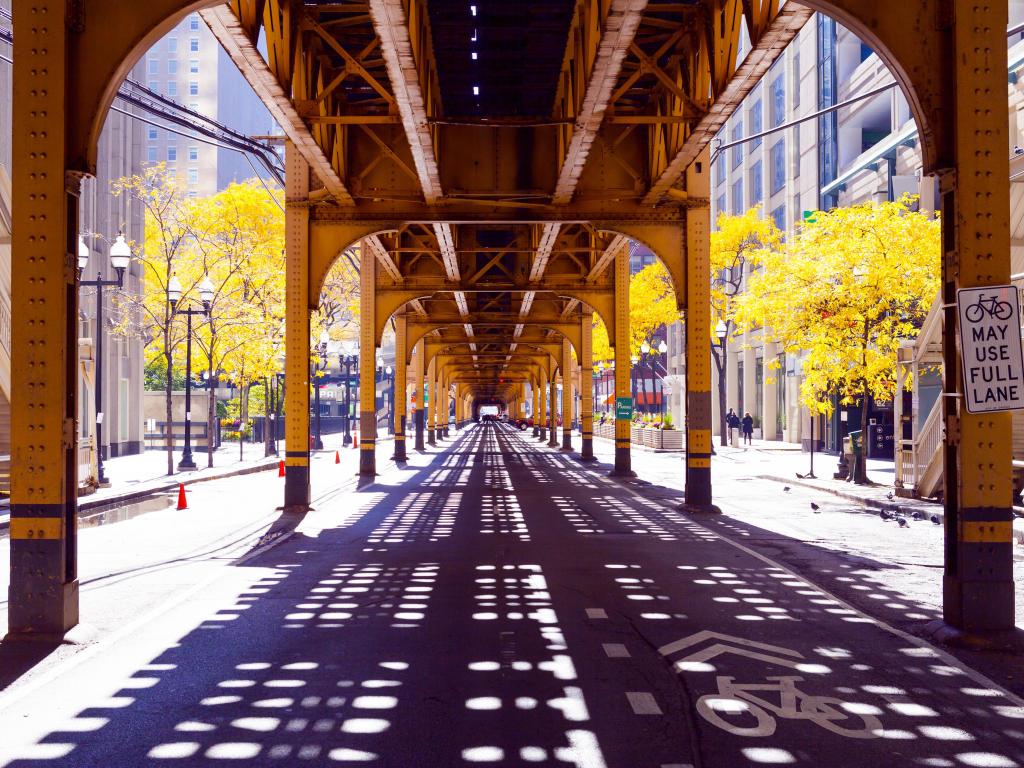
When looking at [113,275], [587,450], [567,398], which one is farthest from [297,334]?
[567,398]

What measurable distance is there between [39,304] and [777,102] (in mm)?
53860

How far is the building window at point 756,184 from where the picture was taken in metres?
60.0

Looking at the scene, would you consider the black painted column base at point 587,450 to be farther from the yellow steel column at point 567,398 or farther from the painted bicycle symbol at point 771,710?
the painted bicycle symbol at point 771,710

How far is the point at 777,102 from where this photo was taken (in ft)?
184

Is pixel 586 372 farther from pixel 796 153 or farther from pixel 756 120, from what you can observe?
pixel 756 120

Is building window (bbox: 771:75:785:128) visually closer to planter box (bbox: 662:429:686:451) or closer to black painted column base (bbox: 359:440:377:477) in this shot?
planter box (bbox: 662:429:686:451)

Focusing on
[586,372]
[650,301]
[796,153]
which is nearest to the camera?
[586,372]

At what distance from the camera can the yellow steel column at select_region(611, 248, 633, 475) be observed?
1165 inches

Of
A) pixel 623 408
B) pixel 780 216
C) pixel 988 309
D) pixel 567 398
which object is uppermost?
pixel 780 216

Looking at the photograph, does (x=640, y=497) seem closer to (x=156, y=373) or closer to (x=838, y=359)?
(x=838, y=359)

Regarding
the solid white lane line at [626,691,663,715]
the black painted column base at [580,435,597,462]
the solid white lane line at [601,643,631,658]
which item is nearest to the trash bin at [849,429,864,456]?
the black painted column base at [580,435,597,462]

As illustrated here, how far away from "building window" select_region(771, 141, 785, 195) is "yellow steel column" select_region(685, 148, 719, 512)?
37450 mm

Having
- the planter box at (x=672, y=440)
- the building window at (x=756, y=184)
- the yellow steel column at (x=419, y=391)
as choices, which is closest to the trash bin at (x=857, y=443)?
the planter box at (x=672, y=440)

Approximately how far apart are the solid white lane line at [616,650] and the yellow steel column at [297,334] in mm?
11940
